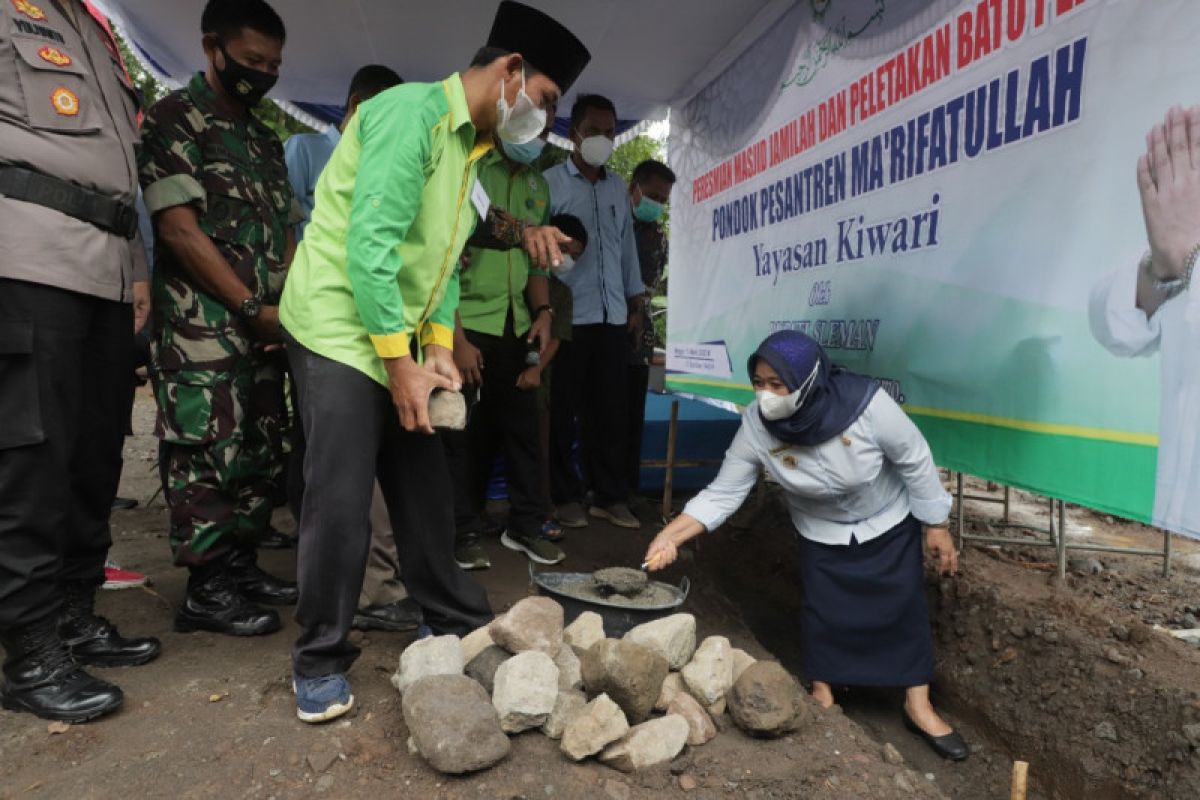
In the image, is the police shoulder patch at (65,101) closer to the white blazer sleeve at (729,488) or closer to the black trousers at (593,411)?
the white blazer sleeve at (729,488)

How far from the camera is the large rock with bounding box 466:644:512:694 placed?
1.96 m

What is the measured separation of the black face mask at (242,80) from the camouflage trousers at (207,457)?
817 millimetres

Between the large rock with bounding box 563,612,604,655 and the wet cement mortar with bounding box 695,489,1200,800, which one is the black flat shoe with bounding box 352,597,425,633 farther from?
the wet cement mortar with bounding box 695,489,1200,800

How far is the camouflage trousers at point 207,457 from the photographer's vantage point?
2.27m

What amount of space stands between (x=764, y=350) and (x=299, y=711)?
5.38 ft

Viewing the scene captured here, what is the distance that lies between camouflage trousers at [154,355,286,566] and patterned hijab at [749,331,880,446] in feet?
5.24

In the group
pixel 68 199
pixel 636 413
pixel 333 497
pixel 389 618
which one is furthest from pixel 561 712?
pixel 636 413

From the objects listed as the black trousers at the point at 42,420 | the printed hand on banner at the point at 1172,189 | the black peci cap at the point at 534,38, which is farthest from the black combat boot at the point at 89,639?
the printed hand on banner at the point at 1172,189

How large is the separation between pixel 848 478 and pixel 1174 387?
0.97 m

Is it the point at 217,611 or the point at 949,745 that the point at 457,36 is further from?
the point at 949,745

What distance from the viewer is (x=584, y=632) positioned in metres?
2.17

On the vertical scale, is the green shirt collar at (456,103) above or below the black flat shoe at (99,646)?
above

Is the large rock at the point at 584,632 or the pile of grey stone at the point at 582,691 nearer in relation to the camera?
the pile of grey stone at the point at 582,691

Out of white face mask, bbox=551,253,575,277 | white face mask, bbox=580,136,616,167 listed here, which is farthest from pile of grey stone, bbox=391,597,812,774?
white face mask, bbox=580,136,616,167
